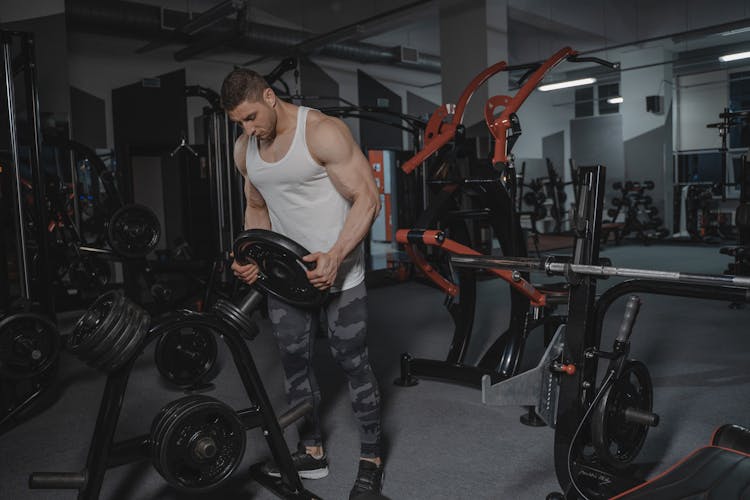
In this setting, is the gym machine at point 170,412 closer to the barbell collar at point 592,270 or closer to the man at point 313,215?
the man at point 313,215

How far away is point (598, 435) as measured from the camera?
5.46 feet

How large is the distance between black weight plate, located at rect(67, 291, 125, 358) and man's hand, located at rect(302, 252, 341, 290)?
50 cm

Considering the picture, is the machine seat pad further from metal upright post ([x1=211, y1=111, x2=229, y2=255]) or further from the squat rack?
metal upright post ([x1=211, y1=111, x2=229, y2=255])

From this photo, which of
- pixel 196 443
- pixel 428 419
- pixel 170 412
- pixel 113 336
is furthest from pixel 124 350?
pixel 428 419

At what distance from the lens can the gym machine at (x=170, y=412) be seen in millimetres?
1532

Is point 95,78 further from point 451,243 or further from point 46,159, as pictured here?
point 451,243

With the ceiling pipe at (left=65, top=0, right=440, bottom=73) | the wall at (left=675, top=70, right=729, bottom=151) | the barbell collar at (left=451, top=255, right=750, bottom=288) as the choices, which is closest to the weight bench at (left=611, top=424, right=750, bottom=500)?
the barbell collar at (left=451, top=255, right=750, bottom=288)

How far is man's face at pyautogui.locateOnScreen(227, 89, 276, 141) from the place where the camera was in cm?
175

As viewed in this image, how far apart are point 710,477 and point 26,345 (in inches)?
110

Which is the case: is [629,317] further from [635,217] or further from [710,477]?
[635,217]

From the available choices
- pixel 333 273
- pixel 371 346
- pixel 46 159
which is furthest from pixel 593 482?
pixel 46 159

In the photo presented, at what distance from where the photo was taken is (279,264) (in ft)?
6.02

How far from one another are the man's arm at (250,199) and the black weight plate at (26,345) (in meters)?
1.41

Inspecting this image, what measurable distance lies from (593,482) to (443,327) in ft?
8.89
